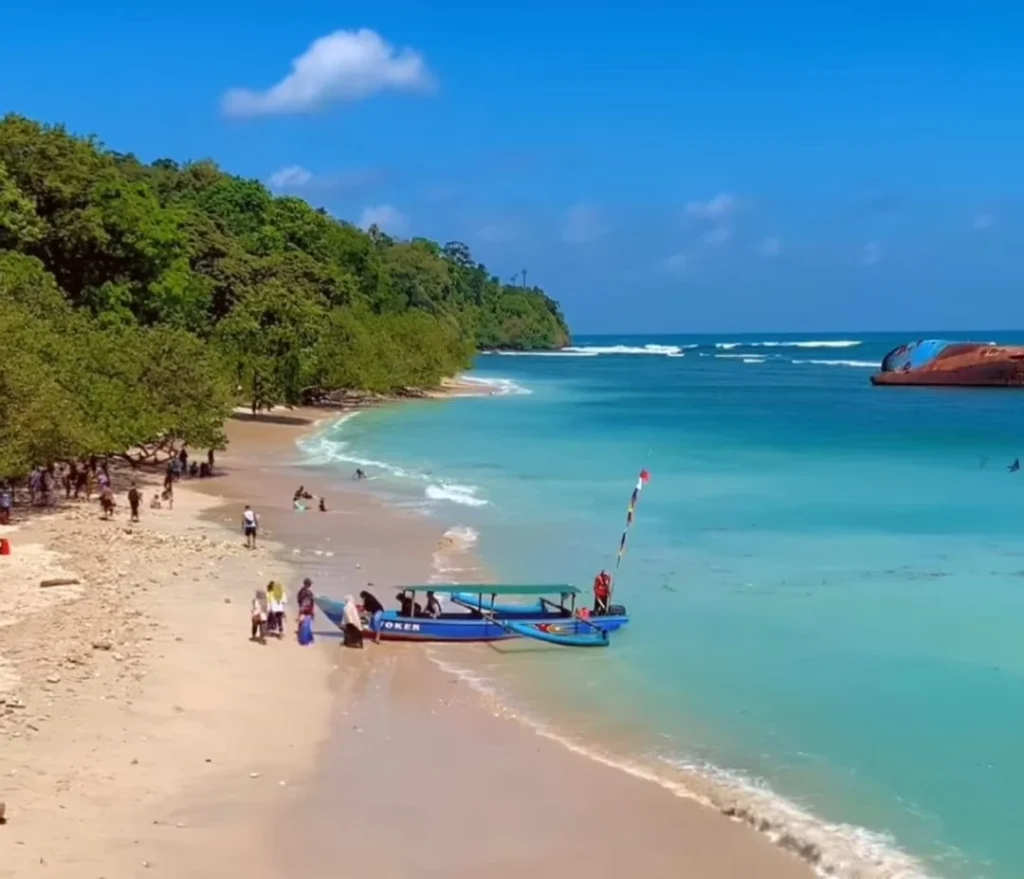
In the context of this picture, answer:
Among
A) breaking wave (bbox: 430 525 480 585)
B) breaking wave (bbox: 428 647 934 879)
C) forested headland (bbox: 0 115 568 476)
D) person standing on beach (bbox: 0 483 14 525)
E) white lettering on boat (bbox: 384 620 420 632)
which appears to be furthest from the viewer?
forested headland (bbox: 0 115 568 476)

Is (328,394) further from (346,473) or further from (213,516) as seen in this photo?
(213,516)

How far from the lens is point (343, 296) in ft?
282

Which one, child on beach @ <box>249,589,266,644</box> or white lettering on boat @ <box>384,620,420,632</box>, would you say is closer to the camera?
child on beach @ <box>249,589,266,644</box>

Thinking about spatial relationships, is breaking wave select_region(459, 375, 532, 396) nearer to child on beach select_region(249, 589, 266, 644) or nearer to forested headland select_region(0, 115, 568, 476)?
forested headland select_region(0, 115, 568, 476)

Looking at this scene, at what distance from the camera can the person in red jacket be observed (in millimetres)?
20984

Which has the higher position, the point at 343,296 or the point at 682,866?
the point at 343,296

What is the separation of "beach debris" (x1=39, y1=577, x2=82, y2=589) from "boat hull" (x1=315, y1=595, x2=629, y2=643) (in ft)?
14.1

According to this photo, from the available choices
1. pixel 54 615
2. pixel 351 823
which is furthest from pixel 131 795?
pixel 54 615

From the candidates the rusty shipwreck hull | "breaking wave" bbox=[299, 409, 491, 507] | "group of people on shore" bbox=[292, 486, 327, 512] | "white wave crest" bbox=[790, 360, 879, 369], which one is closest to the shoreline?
"group of people on shore" bbox=[292, 486, 327, 512]

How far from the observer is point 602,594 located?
69.3 feet

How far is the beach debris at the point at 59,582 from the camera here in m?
20.4

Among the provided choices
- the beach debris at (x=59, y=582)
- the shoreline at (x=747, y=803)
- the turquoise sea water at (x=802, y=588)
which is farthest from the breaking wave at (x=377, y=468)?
the shoreline at (x=747, y=803)

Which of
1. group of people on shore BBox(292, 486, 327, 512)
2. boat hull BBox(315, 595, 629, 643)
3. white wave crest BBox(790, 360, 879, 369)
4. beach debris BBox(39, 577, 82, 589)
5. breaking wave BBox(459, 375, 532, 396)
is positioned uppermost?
white wave crest BBox(790, 360, 879, 369)

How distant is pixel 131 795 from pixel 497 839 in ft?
12.5
